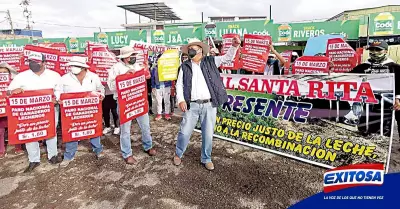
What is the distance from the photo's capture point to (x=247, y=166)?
409 cm

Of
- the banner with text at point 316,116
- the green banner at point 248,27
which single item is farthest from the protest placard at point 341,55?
the green banner at point 248,27

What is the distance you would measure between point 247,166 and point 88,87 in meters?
2.80

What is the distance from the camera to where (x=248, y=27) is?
17.2m

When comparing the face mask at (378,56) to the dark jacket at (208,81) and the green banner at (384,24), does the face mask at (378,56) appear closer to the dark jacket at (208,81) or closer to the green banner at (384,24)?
the dark jacket at (208,81)

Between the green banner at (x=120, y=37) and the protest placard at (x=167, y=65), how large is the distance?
45.3 ft

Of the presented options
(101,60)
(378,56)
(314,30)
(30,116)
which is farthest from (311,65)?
(314,30)

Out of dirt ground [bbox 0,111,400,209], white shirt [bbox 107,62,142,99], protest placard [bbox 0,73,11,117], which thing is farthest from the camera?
protest placard [bbox 0,73,11,117]

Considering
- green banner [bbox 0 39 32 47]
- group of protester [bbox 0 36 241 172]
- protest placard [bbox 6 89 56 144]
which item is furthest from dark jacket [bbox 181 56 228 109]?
green banner [bbox 0 39 32 47]

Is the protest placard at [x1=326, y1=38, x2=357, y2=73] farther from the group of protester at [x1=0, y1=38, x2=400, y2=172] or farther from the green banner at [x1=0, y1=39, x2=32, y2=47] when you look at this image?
the green banner at [x1=0, y1=39, x2=32, y2=47]

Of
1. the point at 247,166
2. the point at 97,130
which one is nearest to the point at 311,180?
the point at 247,166

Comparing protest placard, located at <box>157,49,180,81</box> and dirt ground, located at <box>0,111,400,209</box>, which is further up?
protest placard, located at <box>157,49,180,81</box>

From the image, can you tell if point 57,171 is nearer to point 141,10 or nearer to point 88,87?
point 88,87

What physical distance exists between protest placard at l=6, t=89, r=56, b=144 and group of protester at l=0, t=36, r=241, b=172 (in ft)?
0.36

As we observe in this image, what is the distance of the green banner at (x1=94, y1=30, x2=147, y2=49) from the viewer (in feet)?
65.1
